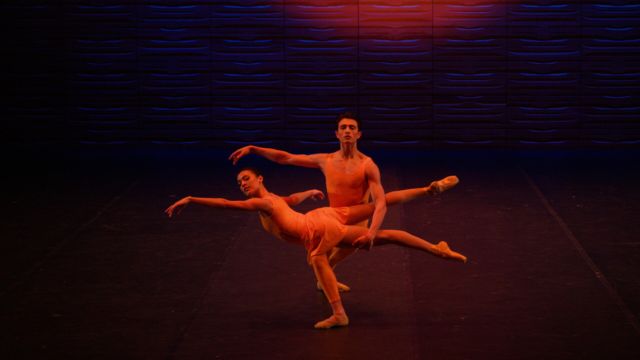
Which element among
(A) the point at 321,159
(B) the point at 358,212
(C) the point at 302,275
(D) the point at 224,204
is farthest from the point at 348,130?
(C) the point at 302,275

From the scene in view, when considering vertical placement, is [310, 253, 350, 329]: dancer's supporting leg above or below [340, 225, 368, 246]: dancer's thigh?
below

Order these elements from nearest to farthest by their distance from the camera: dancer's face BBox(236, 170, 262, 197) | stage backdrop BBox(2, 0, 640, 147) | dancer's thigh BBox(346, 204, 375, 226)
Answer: dancer's face BBox(236, 170, 262, 197) < dancer's thigh BBox(346, 204, 375, 226) < stage backdrop BBox(2, 0, 640, 147)

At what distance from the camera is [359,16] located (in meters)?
11.5

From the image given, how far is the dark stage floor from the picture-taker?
17.9ft

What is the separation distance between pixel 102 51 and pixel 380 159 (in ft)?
10.6

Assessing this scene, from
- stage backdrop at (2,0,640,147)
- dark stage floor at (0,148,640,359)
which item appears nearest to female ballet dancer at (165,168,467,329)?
dark stage floor at (0,148,640,359)

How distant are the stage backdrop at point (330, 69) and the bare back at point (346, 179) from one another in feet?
18.7

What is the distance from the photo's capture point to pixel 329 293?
225 inches

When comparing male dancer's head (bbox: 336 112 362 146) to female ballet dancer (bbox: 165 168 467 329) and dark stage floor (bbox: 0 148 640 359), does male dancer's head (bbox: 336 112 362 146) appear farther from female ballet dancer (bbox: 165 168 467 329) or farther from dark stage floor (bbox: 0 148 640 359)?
dark stage floor (bbox: 0 148 640 359)

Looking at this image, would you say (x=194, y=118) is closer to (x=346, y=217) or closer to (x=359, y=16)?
(x=359, y=16)

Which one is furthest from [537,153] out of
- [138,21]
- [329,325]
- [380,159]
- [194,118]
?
[329,325]

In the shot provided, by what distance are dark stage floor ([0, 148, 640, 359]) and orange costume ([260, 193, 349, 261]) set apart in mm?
420

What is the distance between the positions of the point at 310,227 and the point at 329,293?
37cm

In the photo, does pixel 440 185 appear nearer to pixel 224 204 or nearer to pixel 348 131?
pixel 348 131
